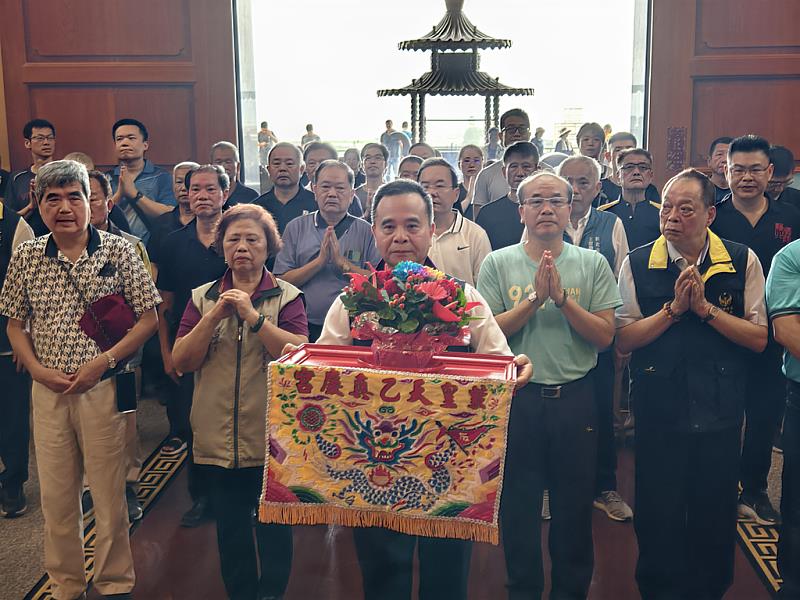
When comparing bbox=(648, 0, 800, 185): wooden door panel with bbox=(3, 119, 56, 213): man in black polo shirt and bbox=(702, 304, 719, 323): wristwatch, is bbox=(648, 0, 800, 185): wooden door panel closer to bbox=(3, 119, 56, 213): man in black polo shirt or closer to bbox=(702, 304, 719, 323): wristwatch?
bbox=(702, 304, 719, 323): wristwatch

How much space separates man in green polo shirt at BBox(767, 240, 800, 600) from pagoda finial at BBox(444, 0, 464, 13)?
3857mm

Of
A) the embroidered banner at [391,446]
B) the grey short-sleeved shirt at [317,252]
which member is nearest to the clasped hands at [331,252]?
the grey short-sleeved shirt at [317,252]

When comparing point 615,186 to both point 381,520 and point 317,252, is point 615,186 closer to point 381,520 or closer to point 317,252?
point 317,252

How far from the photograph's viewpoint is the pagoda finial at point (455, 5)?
5.83 metres

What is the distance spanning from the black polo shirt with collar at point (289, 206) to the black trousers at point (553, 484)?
2364 mm

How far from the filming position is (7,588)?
118 inches

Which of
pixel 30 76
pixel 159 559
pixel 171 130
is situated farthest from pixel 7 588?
pixel 30 76

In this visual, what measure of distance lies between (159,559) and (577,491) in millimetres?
1648

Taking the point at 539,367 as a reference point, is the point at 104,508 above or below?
below

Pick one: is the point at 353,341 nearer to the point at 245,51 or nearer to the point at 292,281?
the point at 292,281

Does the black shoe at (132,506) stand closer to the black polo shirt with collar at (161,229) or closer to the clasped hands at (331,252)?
the black polo shirt with collar at (161,229)

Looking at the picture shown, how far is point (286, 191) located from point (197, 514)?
193 centimetres

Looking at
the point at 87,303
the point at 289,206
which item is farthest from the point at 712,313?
the point at 289,206

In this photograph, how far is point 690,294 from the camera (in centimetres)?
253
